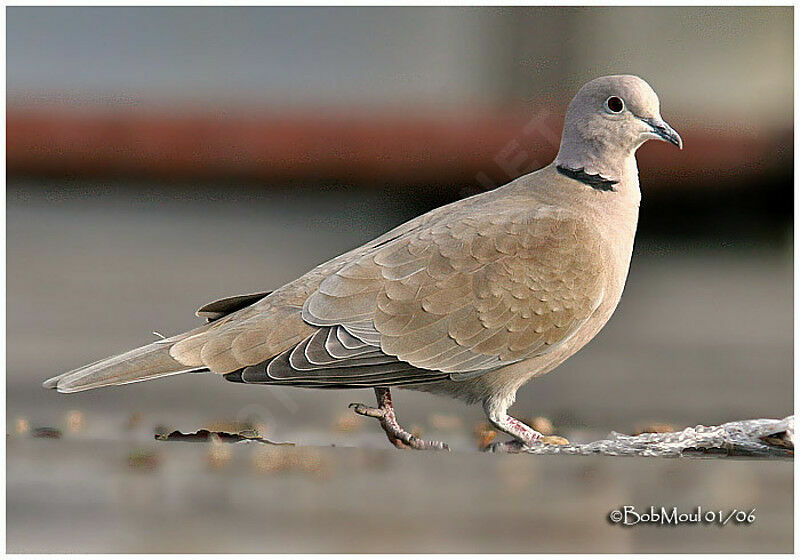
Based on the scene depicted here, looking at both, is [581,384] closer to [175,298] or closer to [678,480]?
[678,480]

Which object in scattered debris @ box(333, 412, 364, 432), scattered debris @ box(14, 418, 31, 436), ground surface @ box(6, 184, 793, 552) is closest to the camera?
ground surface @ box(6, 184, 793, 552)

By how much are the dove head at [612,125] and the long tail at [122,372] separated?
65 centimetres

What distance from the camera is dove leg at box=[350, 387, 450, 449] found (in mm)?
1455

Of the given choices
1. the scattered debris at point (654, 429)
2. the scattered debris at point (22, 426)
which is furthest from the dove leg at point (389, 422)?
the scattered debris at point (22, 426)

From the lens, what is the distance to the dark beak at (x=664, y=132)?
142 cm

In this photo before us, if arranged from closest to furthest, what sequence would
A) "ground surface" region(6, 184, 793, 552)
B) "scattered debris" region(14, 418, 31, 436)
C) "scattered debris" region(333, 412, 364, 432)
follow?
"ground surface" region(6, 184, 793, 552), "scattered debris" region(14, 418, 31, 436), "scattered debris" region(333, 412, 364, 432)

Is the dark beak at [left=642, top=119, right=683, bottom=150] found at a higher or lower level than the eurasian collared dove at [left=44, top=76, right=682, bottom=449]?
higher

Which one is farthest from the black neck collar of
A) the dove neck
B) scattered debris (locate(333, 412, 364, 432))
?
scattered debris (locate(333, 412, 364, 432))

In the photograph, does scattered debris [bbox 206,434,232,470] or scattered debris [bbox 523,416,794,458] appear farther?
scattered debris [bbox 523,416,794,458]

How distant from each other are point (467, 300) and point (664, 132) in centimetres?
38

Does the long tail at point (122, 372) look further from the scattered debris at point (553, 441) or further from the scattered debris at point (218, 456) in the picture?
the scattered debris at point (553, 441)

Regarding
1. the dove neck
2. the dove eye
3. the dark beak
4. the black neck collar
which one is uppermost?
the dove eye

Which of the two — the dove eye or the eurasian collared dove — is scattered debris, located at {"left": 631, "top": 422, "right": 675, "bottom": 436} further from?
the dove eye

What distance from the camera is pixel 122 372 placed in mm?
1340
